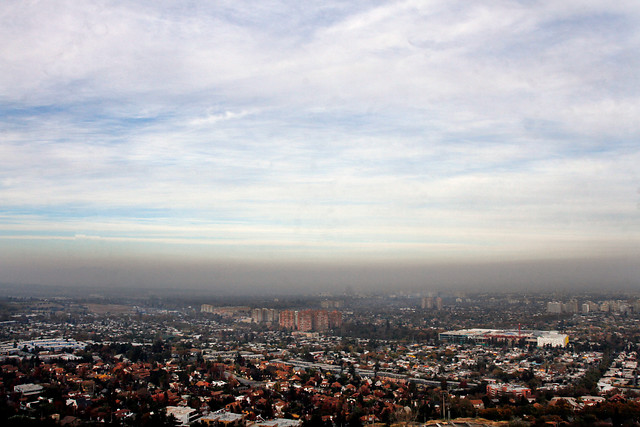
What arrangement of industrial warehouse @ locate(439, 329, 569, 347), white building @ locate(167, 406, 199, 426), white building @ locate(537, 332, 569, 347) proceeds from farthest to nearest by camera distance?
industrial warehouse @ locate(439, 329, 569, 347)
white building @ locate(537, 332, 569, 347)
white building @ locate(167, 406, 199, 426)

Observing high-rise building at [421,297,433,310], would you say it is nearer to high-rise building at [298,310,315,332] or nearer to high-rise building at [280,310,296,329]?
high-rise building at [280,310,296,329]

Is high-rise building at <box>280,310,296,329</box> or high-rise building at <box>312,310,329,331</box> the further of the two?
high-rise building at <box>280,310,296,329</box>

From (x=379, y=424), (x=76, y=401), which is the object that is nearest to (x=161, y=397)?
(x=76, y=401)

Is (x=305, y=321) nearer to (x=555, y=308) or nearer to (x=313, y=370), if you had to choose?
(x=313, y=370)

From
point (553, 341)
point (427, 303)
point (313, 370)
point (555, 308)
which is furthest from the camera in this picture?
point (427, 303)

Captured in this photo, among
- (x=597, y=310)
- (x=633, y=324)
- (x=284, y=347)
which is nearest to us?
(x=284, y=347)

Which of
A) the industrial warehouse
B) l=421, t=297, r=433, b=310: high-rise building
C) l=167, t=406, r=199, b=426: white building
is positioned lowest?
l=421, t=297, r=433, b=310: high-rise building

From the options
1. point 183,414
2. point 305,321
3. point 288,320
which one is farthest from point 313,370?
point 288,320

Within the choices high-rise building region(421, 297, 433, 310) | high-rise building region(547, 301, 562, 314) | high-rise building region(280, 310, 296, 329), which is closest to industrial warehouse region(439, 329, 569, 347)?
high-rise building region(280, 310, 296, 329)

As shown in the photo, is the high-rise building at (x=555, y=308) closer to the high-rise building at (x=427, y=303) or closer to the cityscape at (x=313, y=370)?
the cityscape at (x=313, y=370)

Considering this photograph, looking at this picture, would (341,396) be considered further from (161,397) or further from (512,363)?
(512,363)

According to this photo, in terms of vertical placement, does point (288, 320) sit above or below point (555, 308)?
below
